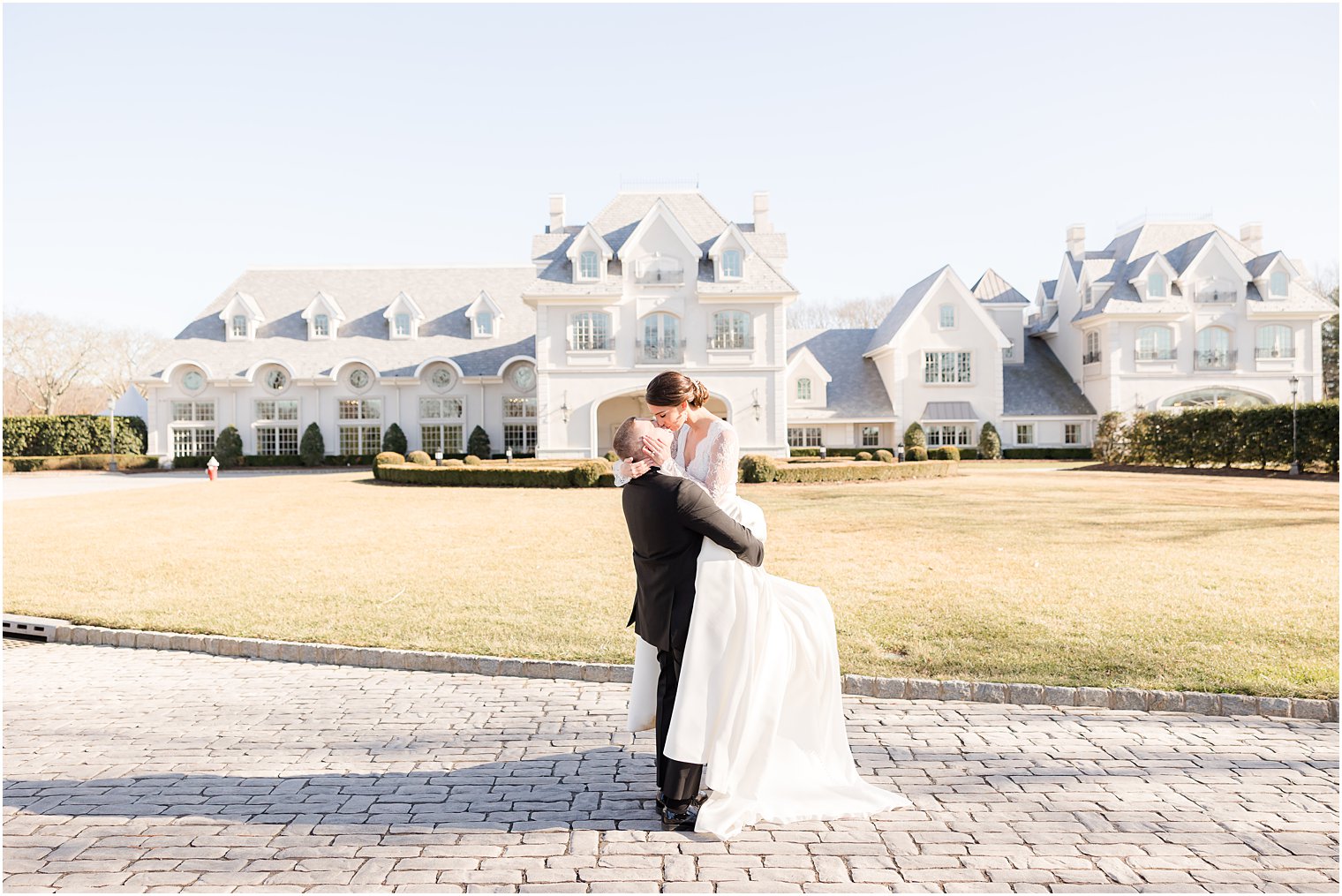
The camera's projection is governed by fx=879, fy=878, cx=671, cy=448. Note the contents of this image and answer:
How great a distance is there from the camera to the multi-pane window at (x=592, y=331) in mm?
36656

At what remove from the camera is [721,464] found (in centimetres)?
416

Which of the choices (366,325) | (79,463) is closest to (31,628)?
(366,325)

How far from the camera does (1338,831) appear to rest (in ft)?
13.1

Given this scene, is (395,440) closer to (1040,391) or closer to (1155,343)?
(1040,391)

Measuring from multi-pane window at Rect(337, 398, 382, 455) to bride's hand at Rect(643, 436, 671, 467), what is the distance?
133 ft

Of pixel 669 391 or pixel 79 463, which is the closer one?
pixel 669 391

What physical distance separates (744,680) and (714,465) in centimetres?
102

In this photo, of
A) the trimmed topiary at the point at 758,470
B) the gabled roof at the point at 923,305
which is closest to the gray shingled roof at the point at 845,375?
the gabled roof at the point at 923,305

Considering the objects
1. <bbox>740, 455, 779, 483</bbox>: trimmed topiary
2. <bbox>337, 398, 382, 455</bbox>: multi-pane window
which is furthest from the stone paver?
<bbox>337, 398, 382, 455</bbox>: multi-pane window

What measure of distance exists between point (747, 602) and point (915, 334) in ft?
133

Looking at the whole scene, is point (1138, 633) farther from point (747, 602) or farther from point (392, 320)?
point (392, 320)

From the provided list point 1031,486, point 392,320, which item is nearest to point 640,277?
point 392,320

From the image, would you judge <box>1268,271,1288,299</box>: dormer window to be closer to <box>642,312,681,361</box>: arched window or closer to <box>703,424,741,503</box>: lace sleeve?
<box>642,312,681,361</box>: arched window

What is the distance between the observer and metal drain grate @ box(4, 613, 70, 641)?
324 inches
